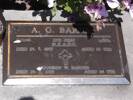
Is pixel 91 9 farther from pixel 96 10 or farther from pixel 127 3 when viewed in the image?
pixel 127 3

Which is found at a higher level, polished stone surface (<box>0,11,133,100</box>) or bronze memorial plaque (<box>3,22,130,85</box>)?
bronze memorial plaque (<box>3,22,130,85</box>)

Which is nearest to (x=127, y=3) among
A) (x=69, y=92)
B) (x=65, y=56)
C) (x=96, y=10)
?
(x=96, y=10)

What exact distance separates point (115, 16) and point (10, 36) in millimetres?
1087

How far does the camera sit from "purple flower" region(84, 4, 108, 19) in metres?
4.14

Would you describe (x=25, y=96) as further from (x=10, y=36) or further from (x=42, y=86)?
(x=10, y=36)

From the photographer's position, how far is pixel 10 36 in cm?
424

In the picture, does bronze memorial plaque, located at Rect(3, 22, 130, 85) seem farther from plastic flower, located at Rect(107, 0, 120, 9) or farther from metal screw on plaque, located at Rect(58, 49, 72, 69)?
plastic flower, located at Rect(107, 0, 120, 9)

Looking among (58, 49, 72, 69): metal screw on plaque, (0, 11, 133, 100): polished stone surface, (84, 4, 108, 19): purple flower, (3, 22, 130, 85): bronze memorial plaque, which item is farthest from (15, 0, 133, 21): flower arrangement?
(0, 11, 133, 100): polished stone surface

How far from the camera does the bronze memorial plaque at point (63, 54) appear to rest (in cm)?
405

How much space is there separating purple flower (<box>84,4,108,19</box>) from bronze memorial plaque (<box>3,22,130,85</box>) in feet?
0.74

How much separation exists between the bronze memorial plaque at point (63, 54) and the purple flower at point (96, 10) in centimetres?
22

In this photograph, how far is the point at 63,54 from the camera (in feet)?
13.8

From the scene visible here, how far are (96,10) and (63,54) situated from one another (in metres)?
0.51

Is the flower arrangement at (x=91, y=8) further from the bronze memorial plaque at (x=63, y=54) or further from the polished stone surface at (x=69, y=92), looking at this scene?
the polished stone surface at (x=69, y=92)
